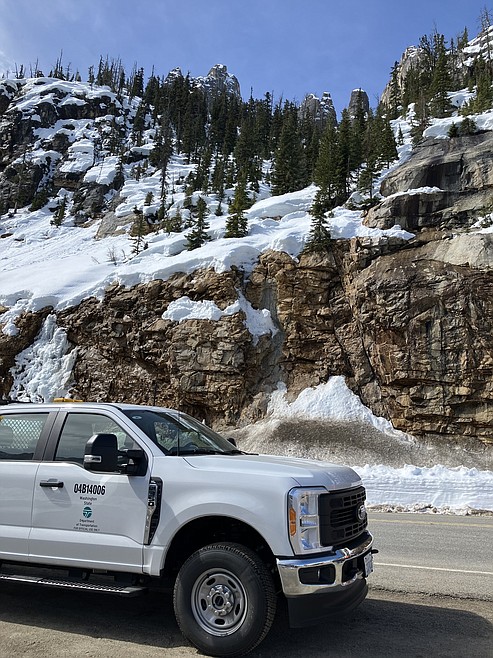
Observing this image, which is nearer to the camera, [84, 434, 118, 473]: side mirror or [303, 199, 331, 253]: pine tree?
[84, 434, 118, 473]: side mirror

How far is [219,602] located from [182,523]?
0.65 meters

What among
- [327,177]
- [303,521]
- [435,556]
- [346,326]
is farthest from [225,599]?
[327,177]

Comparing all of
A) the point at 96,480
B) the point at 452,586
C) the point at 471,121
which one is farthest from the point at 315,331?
the point at 96,480

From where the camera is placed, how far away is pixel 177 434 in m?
5.03

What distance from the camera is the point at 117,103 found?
274 ft

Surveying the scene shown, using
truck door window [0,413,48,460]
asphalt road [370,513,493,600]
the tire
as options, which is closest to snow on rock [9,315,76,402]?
asphalt road [370,513,493,600]

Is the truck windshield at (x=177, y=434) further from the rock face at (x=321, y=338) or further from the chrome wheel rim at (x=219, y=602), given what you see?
the rock face at (x=321, y=338)

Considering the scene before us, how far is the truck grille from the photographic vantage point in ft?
13.4

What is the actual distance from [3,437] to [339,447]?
18819mm

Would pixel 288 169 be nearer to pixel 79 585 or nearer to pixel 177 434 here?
pixel 177 434

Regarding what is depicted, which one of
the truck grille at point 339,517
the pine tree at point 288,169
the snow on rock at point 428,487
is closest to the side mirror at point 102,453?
the truck grille at point 339,517

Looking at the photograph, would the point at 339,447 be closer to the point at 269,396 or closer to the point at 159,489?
the point at 269,396

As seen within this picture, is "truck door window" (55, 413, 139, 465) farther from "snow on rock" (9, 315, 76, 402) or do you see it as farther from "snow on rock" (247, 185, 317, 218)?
"snow on rock" (247, 185, 317, 218)

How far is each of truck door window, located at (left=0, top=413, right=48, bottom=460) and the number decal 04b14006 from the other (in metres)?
0.72
